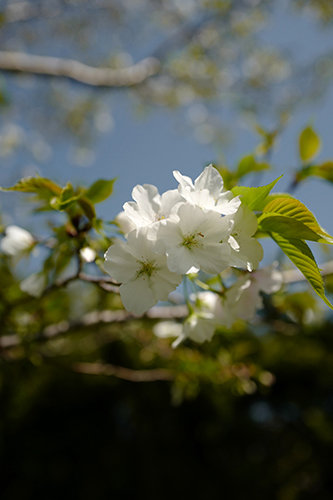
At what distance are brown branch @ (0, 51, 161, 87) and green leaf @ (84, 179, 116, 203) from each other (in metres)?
3.21

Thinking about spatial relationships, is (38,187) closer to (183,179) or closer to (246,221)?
(183,179)

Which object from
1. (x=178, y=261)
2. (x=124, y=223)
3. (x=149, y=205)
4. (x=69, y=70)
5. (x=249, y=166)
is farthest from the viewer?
(x=69, y=70)

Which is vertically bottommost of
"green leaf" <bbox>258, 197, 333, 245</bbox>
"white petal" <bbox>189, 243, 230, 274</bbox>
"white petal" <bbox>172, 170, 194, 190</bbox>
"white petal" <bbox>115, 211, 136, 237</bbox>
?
"white petal" <bbox>115, 211, 136, 237</bbox>

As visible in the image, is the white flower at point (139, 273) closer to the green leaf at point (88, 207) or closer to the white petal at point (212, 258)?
the white petal at point (212, 258)

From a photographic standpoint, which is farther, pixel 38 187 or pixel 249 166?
pixel 249 166

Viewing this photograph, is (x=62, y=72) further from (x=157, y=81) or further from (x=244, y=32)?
(x=244, y=32)

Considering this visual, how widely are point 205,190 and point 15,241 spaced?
2.02ft

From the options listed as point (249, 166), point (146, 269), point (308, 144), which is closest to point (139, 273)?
point (146, 269)

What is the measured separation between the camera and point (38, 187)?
0.66 meters

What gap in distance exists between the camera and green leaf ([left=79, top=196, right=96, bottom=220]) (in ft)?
2.08

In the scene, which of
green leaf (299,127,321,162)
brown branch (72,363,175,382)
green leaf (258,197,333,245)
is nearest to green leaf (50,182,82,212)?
green leaf (258,197,333,245)

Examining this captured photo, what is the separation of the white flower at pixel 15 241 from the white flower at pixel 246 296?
551mm

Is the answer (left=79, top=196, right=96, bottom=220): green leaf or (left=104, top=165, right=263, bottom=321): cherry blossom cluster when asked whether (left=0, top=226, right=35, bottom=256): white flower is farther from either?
(left=104, top=165, right=263, bottom=321): cherry blossom cluster

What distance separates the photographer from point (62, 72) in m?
3.47
